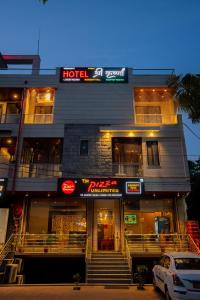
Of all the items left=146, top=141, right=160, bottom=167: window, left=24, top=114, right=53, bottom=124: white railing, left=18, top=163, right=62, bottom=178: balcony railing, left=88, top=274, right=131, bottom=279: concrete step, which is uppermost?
left=24, top=114, right=53, bottom=124: white railing

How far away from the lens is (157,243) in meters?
16.9

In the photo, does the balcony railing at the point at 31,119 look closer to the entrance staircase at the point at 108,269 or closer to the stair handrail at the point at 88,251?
the stair handrail at the point at 88,251

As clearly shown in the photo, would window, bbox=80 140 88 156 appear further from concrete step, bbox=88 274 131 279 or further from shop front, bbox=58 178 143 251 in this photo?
concrete step, bbox=88 274 131 279

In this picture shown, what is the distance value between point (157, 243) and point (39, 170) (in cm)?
933

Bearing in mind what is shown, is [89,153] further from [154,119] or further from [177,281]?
[177,281]

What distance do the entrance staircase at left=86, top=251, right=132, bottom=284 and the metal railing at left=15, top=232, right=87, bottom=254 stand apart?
49.1 inches

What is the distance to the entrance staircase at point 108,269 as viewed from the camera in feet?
44.6

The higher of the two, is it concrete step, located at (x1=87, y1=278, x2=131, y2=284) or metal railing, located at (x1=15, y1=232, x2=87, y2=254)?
metal railing, located at (x1=15, y1=232, x2=87, y2=254)

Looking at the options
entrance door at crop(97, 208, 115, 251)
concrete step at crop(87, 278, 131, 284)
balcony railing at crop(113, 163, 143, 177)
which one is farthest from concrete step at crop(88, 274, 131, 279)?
balcony railing at crop(113, 163, 143, 177)

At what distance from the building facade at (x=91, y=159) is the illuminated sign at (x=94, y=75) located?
0.08 metres

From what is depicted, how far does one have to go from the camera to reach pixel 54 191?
690 inches

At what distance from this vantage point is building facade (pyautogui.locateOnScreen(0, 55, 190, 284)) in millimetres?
17453

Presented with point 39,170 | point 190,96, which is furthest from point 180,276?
point 39,170

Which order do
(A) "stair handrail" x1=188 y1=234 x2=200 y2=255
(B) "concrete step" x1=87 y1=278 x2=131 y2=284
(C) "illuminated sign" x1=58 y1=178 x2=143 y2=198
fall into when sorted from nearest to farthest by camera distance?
(B) "concrete step" x1=87 y1=278 x2=131 y2=284 → (A) "stair handrail" x1=188 y1=234 x2=200 y2=255 → (C) "illuminated sign" x1=58 y1=178 x2=143 y2=198
